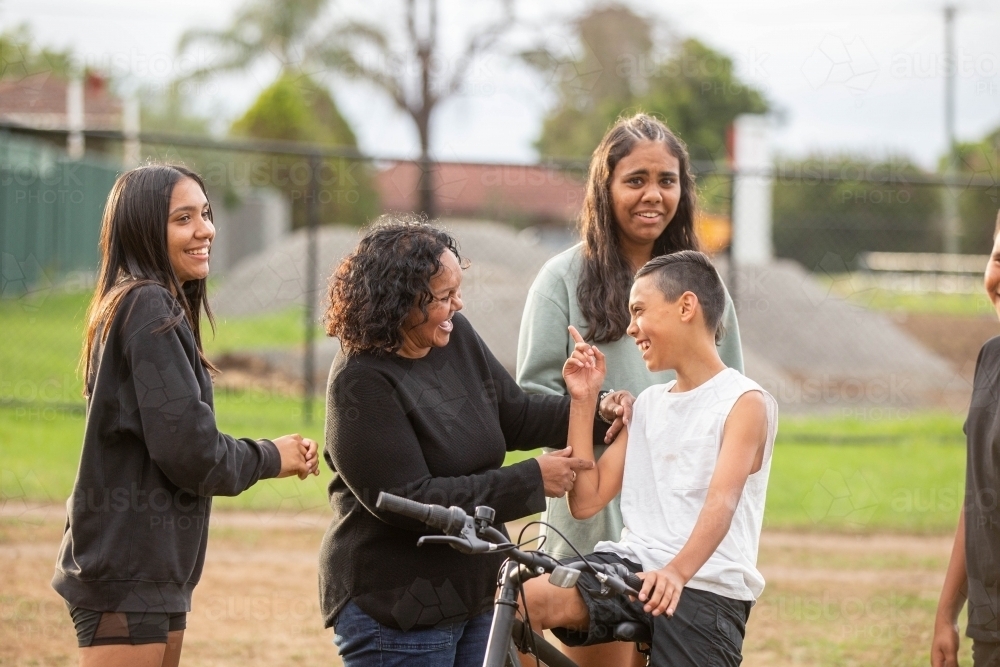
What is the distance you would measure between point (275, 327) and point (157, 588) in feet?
45.2

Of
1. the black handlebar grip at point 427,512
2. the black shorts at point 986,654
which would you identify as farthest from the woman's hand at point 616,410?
the black shorts at point 986,654

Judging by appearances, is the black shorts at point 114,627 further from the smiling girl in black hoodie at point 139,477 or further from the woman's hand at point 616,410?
the woman's hand at point 616,410

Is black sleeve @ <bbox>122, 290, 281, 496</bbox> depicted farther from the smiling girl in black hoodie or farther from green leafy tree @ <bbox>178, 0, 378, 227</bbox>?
green leafy tree @ <bbox>178, 0, 378, 227</bbox>

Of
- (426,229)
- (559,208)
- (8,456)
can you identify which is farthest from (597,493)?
(559,208)

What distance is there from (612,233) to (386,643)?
57.7 inches

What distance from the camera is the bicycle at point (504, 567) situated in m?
2.18

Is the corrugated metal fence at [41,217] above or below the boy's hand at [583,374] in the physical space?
above

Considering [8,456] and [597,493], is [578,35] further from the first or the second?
[597,493]

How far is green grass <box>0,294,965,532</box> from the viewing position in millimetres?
8078

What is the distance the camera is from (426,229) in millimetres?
2740

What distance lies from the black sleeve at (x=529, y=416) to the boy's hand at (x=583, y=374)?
0.25 feet

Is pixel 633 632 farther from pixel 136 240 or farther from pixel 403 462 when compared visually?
pixel 136 240

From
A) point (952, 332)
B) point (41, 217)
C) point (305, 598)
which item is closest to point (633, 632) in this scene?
point (305, 598)

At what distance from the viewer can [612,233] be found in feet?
11.1
